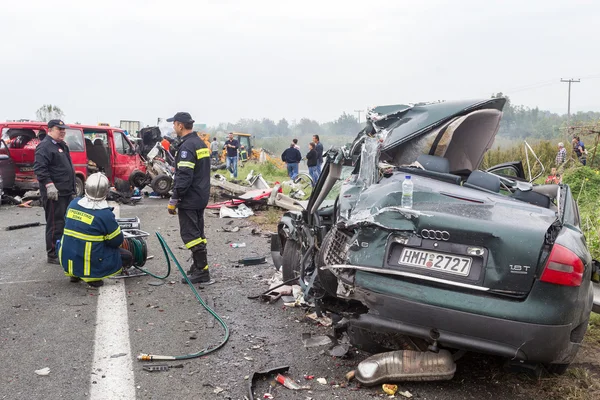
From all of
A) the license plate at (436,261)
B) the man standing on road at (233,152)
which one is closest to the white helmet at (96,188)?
the license plate at (436,261)

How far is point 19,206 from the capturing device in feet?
41.0

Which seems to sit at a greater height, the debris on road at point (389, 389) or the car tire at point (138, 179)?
the car tire at point (138, 179)

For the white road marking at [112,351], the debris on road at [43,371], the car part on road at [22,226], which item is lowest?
the car part on road at [22,226]

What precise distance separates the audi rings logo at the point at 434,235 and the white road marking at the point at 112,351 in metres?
1.99

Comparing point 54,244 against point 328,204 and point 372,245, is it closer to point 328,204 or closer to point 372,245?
point 328,204

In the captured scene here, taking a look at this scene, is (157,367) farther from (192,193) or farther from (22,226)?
(22,226)

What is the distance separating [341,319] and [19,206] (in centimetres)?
1115

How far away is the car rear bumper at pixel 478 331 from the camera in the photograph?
288cm

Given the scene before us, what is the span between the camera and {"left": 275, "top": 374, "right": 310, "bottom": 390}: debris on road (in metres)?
3.42

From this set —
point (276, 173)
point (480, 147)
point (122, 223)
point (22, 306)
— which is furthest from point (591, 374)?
point (276, 173)

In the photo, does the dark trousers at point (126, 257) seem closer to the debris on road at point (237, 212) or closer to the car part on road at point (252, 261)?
the car part on road at point (252, 261)

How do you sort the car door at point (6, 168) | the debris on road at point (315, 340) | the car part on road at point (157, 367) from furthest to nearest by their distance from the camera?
the car door at point (6, 168), the debris on road at point (315, 340), the car part on road at point (157, 367)

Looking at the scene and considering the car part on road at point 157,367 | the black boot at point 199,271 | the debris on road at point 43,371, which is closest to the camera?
the debris on road at point 43,371

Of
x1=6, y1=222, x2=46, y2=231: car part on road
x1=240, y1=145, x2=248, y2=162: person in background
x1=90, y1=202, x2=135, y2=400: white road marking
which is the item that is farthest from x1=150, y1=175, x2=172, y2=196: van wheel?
x1=240, y1=145, x2=248, y2=162: person in background
